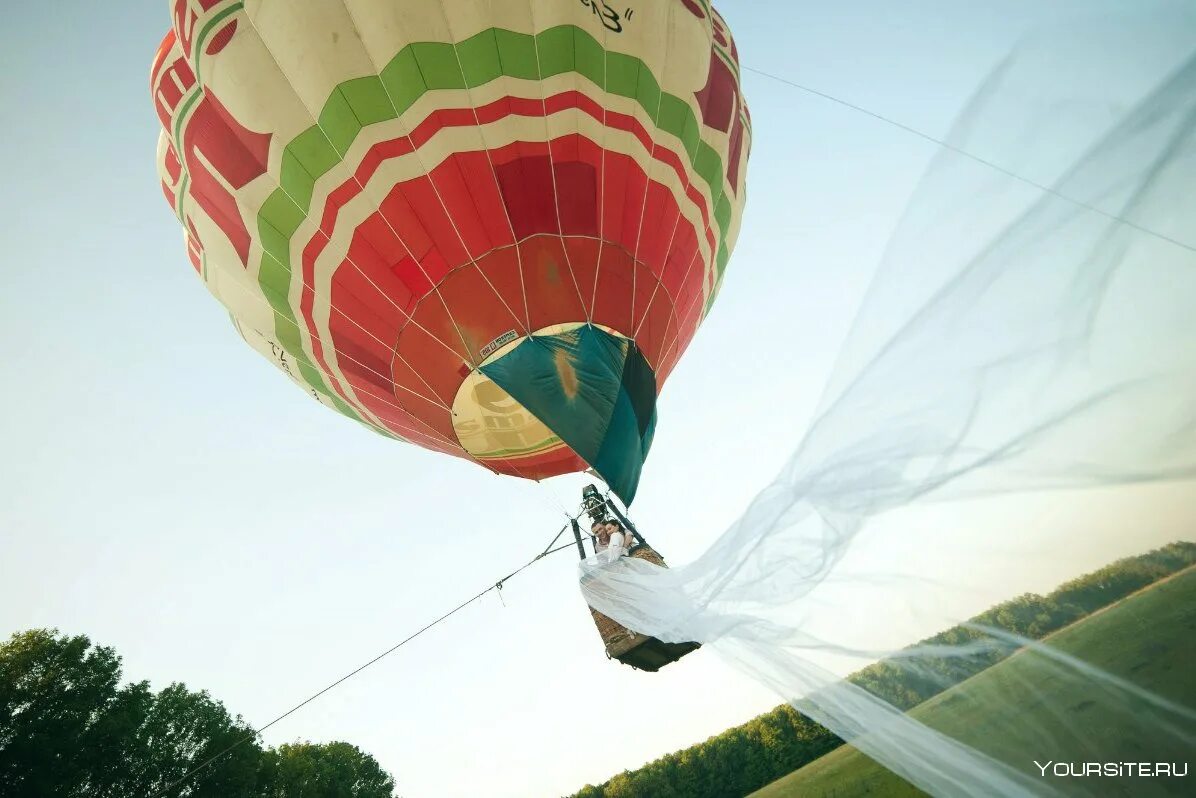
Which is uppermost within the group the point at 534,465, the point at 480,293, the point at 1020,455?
the point at 480,293

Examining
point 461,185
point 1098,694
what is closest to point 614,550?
point 1098,694

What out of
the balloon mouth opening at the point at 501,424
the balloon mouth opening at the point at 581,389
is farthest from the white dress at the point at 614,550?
the balloon mouth opening at the point at 501,424

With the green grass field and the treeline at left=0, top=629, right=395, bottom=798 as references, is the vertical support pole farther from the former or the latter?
the treeline at left=0, top=629, right=395, bottom=798

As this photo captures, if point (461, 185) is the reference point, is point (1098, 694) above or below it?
below

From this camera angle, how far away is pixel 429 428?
6055 mm

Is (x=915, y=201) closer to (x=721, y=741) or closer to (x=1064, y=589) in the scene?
(x=1064, y=589)

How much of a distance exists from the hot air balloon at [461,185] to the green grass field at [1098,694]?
3.62m

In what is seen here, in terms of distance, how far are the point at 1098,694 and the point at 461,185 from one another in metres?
4.95

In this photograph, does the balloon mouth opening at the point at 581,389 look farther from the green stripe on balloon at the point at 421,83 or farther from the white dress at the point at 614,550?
the green stripe on balloon at the point at 421,83

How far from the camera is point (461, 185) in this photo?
4973mm

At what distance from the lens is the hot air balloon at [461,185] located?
473cm

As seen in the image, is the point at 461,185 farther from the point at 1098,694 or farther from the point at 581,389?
the point at 1098,694

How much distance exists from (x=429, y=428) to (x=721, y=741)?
114 ft

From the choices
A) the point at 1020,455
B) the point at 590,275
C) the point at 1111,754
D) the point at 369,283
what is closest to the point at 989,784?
the point at 1111,754
